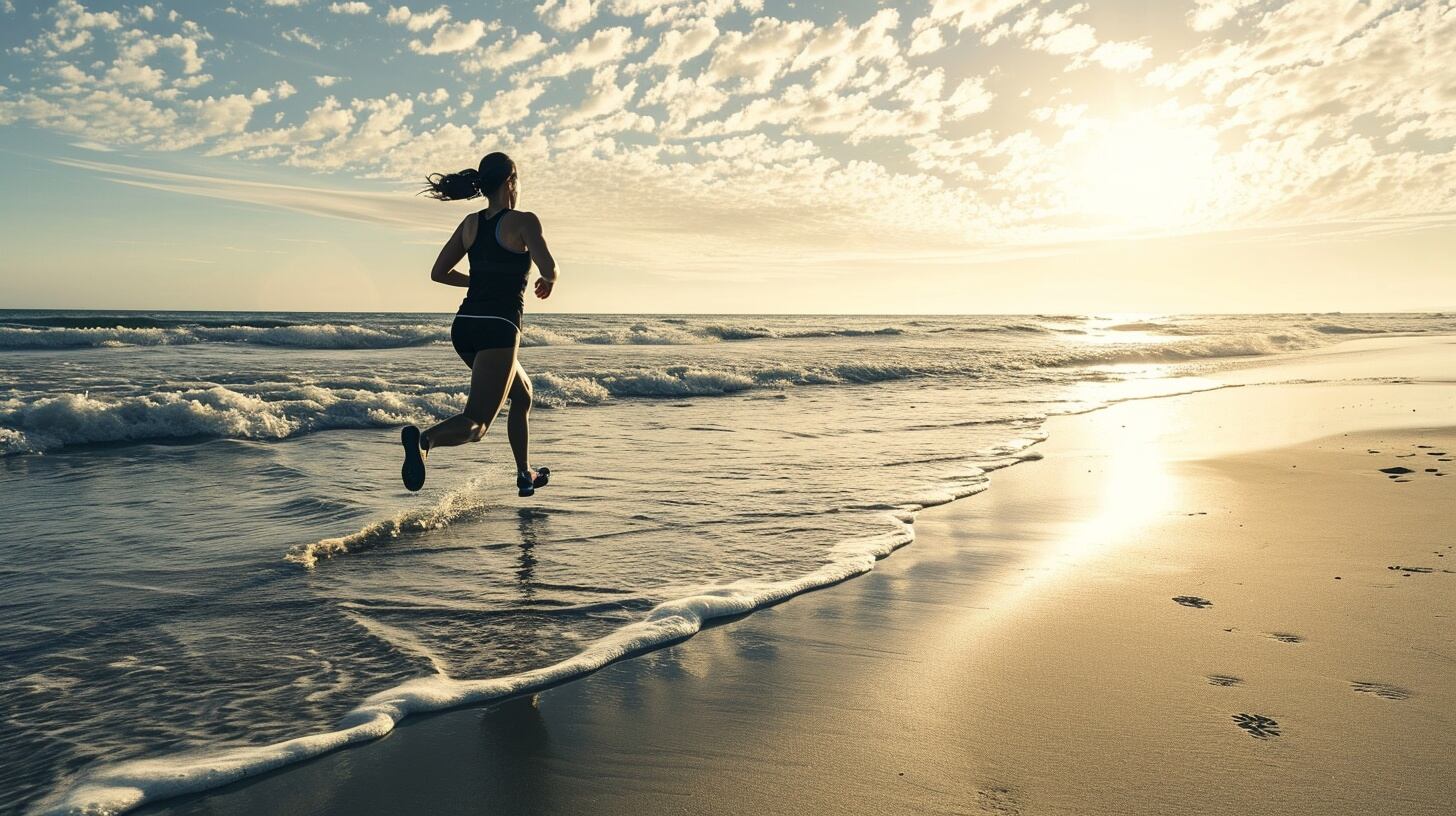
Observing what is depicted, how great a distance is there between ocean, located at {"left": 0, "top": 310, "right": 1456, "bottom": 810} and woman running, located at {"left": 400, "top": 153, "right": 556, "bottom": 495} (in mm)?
701

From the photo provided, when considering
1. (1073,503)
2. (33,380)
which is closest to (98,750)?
(1073,503)

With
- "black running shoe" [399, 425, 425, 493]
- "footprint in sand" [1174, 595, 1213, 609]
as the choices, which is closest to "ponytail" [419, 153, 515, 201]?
"black running shoe" [399, 425, 425, 493]

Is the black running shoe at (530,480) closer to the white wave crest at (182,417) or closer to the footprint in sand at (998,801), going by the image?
the footprint in sand at (998,801)

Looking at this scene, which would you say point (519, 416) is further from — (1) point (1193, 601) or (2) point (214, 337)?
(2) point (214, 337)

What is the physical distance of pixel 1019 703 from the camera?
279 cm

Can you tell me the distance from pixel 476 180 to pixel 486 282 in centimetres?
59

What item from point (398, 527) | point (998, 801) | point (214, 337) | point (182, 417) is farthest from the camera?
point (214, 337)

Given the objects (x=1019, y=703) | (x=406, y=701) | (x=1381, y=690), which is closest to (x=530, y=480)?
(x=406, y=701)

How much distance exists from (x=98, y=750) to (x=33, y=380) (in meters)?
15.4

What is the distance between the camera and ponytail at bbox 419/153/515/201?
4.78 m

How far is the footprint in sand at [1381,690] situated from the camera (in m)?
2.81

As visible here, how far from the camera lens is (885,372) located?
20047 mm

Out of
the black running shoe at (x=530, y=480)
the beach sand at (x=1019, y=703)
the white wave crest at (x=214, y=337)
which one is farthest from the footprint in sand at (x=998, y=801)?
the white wave crest at (x=214, y=337)

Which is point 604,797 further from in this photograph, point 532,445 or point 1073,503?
point 532,445
